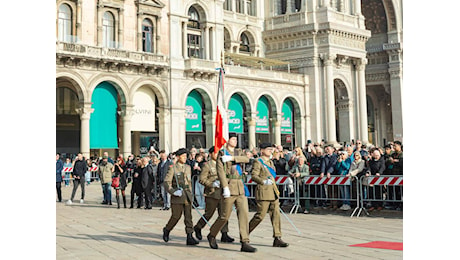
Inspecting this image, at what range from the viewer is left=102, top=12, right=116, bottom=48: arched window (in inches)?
1273

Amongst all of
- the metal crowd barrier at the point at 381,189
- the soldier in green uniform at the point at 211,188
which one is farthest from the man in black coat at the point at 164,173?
the soldier in green uniform at the point at 211,188

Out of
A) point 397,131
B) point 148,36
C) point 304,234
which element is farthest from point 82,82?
point 397,131

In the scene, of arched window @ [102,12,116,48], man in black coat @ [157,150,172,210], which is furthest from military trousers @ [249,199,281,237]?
arched window @ [102,12,116,48]

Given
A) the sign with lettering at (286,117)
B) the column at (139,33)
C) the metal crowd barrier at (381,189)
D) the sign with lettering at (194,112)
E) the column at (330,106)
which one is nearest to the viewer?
the metal crowd barrier at (381,189)

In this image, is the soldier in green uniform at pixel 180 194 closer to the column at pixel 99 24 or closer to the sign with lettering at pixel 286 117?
the column at pixel 99 24

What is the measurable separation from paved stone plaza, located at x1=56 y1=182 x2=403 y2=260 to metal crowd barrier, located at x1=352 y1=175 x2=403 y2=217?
18.5 inches

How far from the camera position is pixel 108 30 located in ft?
107

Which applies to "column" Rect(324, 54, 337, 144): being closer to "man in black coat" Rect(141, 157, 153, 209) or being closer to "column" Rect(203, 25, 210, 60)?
"column" Rect(203, 25, 210, 60)

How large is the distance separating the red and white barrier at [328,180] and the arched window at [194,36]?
22.7m

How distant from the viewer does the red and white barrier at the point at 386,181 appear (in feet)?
47.6

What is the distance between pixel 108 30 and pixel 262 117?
14.3 metres

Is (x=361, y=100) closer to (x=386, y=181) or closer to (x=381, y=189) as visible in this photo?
(x=381, y=189)

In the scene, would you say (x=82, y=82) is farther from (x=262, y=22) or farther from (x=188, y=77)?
(x=262, y=22)
